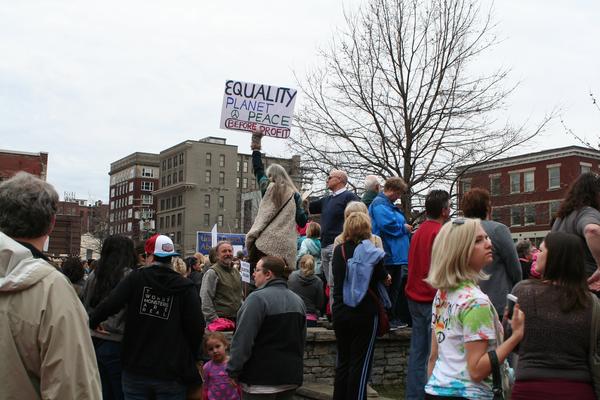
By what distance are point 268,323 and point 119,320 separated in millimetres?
1639

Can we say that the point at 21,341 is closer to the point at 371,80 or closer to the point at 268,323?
the point at 268,323

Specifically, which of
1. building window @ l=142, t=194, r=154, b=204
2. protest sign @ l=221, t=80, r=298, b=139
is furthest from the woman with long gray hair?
building window @ l=142, t=194, r=154, b=204

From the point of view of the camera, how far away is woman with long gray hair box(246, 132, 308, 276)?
316 inches

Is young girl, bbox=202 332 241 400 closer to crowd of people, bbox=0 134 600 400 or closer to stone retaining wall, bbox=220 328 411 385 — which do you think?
crowd of people, bbox=0 134 600 400

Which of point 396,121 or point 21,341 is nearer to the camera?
point 21,341

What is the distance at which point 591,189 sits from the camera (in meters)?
5.60

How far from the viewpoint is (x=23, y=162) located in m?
58.8

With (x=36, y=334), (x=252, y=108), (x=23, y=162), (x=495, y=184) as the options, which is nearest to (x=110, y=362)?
(x=36, y=334)

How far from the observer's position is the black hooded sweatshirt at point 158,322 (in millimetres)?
6129

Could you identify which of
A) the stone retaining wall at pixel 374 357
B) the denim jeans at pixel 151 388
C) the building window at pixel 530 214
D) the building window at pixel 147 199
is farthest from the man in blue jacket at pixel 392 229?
the building window at pixel 147 199

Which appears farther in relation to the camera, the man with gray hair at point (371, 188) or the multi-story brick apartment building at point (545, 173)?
the multi-story brick apartment building at point (545, 173)

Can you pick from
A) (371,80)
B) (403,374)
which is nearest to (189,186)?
(371,80)

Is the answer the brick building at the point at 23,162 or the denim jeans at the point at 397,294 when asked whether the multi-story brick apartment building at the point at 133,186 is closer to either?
the brick building at the point at 23,162

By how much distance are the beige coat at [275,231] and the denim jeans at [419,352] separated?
1760mm
